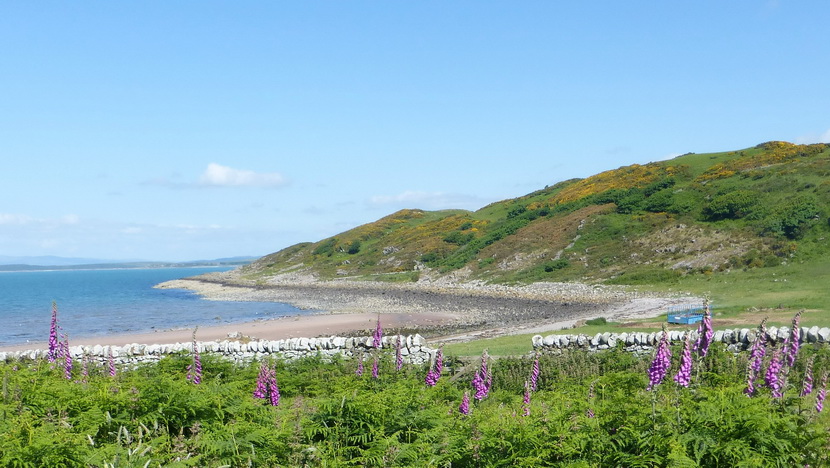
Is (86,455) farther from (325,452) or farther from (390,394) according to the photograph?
(390,394)

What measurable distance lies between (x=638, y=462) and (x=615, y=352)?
42.3ft

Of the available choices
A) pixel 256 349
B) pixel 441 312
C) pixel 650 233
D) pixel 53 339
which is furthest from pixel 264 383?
pixel 650 233

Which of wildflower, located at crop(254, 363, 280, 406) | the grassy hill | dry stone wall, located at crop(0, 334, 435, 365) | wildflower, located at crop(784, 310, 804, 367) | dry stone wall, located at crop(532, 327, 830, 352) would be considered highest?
the grassy hill

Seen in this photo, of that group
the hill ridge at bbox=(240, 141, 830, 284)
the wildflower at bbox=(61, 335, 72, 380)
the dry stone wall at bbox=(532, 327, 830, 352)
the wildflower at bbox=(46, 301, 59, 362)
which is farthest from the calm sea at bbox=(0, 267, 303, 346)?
the dry stone wall at bbox=(532, 327, 830, 352)

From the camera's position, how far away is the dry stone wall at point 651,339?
55.4ft

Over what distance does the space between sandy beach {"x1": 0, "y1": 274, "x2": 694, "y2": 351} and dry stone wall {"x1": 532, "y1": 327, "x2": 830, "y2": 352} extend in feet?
37.9

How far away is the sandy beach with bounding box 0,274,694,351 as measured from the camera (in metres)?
36.2

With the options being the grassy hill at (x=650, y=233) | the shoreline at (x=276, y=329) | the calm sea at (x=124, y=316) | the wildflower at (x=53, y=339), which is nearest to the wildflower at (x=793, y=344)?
the wildflower at (x=53, y=339)

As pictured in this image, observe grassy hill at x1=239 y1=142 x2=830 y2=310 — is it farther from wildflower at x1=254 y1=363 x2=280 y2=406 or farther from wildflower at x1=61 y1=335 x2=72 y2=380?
wildflower at x1=61 y1=335 x2=72 y2=380

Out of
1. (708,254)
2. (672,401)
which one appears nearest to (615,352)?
(672,401)

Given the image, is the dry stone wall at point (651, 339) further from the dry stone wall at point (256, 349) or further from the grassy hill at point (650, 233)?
the grassy hill at point (650, 233)

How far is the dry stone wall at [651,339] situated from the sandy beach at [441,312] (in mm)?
11543

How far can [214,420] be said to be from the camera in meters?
7.35

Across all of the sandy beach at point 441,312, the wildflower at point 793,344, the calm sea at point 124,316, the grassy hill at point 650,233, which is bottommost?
the calm sea at point 124,316
